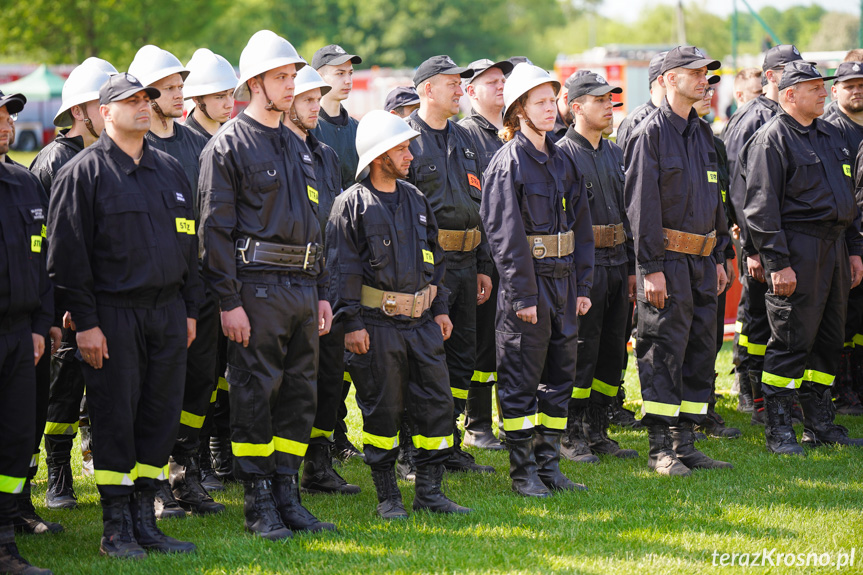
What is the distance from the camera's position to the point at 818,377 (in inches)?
316

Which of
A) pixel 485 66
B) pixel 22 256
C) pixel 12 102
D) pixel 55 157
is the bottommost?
pixel 22 256

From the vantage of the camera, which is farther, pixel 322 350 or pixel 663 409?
pixel 663 409

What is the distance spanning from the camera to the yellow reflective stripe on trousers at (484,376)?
796cm

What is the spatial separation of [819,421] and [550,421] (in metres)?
2.68

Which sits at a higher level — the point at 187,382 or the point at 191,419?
the point at 187,382

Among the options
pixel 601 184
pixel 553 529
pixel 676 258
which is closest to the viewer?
pixel 553 529

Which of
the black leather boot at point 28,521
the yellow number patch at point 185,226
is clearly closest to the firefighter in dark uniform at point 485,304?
the yellow number patch at point 185,226

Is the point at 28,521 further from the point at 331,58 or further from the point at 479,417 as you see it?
the point at 331,58

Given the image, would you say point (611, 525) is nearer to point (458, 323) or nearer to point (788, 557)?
point (788, 557)

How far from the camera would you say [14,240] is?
5199 millimetres

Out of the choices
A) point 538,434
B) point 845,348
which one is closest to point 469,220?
point 538,434

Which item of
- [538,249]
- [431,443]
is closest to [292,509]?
[431,443]

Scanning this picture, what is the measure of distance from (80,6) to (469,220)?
36.3 m

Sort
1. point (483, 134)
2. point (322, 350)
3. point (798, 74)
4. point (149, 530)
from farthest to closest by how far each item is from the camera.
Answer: point (483, 134), point (798, 74), point (322, 350), point (149, 530)
